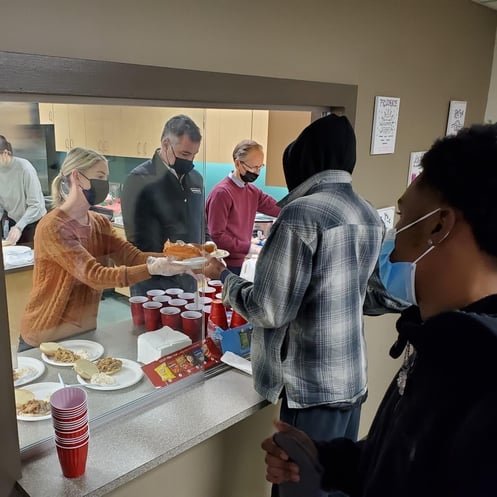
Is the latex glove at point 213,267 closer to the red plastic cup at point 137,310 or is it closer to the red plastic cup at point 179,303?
the red plastic cup at point 179,303

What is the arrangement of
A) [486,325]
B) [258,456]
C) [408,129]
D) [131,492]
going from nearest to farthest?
1. [486,325]
2. [131,492]
3. [258,456]
4. [408,129]

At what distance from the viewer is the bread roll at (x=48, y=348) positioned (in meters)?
1.46

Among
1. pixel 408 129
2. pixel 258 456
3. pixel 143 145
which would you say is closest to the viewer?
pixel 143 145

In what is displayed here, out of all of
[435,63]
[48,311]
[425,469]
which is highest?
[435,63]

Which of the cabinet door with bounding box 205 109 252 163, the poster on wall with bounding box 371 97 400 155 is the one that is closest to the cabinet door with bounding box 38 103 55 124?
the poster on wall with bounding box 371 97 400 155

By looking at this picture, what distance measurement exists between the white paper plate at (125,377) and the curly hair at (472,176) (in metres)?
1.07

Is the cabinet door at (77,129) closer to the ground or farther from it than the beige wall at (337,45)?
closer to the ground

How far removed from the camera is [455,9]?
210 centimetres

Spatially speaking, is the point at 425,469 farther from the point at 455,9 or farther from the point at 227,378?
the point at 455,9

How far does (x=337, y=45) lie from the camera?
5.24 feet

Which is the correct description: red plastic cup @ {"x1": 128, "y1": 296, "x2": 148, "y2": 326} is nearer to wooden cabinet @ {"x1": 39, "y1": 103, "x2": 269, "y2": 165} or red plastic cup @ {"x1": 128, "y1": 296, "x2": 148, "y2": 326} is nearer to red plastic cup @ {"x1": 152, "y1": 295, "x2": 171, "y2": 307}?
red plastic cup @ {"x1": 152, "y1": 295, "x2": 171, "y2": 307}

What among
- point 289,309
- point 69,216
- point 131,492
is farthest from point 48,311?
point 289,309

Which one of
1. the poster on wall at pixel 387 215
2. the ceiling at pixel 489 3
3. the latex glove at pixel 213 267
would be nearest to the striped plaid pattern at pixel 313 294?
the latex glove at pixel 213 267

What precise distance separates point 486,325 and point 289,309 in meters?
0.73
